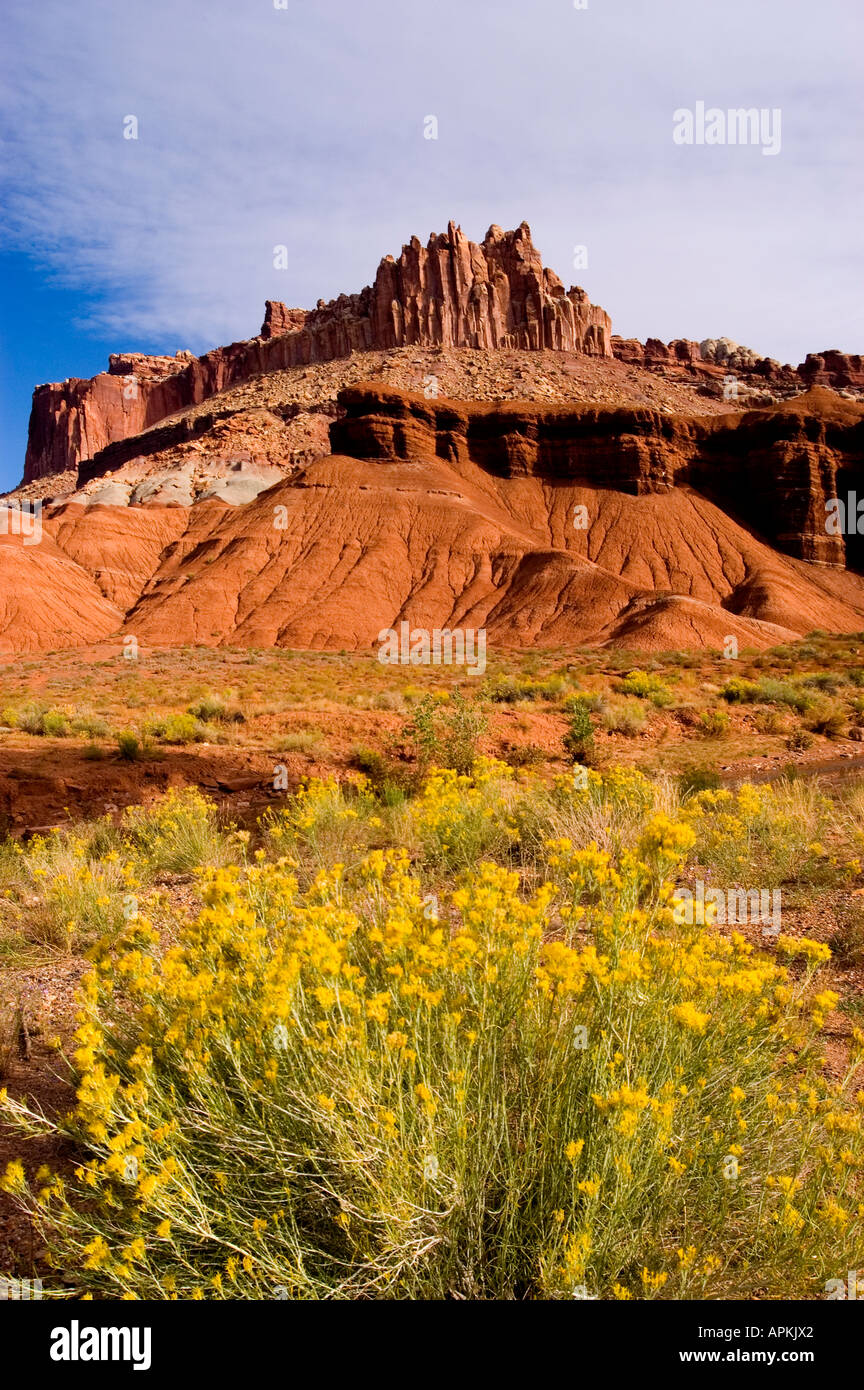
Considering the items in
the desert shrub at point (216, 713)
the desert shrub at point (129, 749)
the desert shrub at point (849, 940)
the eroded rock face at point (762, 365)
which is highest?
the eroded rock face at point (762, 365)

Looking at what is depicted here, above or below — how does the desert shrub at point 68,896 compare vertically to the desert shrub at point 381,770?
below

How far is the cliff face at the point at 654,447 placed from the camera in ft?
204

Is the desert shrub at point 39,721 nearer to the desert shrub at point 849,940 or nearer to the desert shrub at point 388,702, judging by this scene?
the desert shrub at point 388,702

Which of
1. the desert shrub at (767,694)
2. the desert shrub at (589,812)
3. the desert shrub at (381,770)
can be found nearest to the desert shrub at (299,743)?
the desert shrub at (381,770)

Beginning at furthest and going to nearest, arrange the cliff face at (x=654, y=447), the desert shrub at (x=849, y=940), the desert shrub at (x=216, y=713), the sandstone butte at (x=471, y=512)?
the cliff face at (x=654, y=447) < the sandstone butte at (x=471, y=512) < the desert shrub at (x=216, y=713) < the desert shrub at (x=849, y=940)

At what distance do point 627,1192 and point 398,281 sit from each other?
367 feet

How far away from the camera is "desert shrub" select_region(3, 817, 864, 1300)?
2.05m

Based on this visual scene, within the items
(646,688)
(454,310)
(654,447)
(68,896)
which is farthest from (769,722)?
(454,310)

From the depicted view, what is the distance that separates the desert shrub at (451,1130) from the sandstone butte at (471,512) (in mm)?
37525

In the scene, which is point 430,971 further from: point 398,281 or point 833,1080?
point 398,281

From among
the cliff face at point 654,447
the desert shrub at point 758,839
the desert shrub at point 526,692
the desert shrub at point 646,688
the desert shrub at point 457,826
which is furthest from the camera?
the cliff face at point 654,447

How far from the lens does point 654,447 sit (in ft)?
212
